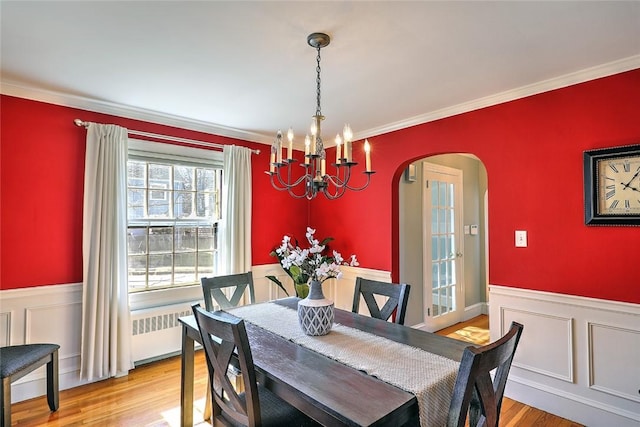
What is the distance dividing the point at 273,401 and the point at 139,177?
2.55 m

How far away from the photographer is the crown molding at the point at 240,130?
228cm

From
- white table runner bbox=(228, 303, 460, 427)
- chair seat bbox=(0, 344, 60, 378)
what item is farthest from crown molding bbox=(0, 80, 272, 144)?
white table runner bbox=(228, 303, 460, 427)

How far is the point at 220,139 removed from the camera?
3.76 metres

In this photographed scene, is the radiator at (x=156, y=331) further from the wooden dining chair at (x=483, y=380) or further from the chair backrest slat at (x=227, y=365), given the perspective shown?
the wooden dining chair at (x=483, y=380)

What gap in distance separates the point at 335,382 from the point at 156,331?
2555 millimetres

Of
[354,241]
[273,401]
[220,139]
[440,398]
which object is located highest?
[220,139]

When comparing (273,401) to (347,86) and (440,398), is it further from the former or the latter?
(347,86)

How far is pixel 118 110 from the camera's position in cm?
303

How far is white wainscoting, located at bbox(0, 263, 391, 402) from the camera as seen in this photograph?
2.59 meters

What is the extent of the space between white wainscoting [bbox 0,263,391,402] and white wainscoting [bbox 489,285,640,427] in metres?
3.05

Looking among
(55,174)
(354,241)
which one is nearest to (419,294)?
(354,241)

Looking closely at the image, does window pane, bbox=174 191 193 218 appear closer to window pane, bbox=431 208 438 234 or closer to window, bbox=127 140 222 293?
window, bbox=127 140 222 293

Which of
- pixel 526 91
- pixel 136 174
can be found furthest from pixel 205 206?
pixel 526 91

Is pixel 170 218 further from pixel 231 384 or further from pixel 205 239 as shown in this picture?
pixel 231 384
